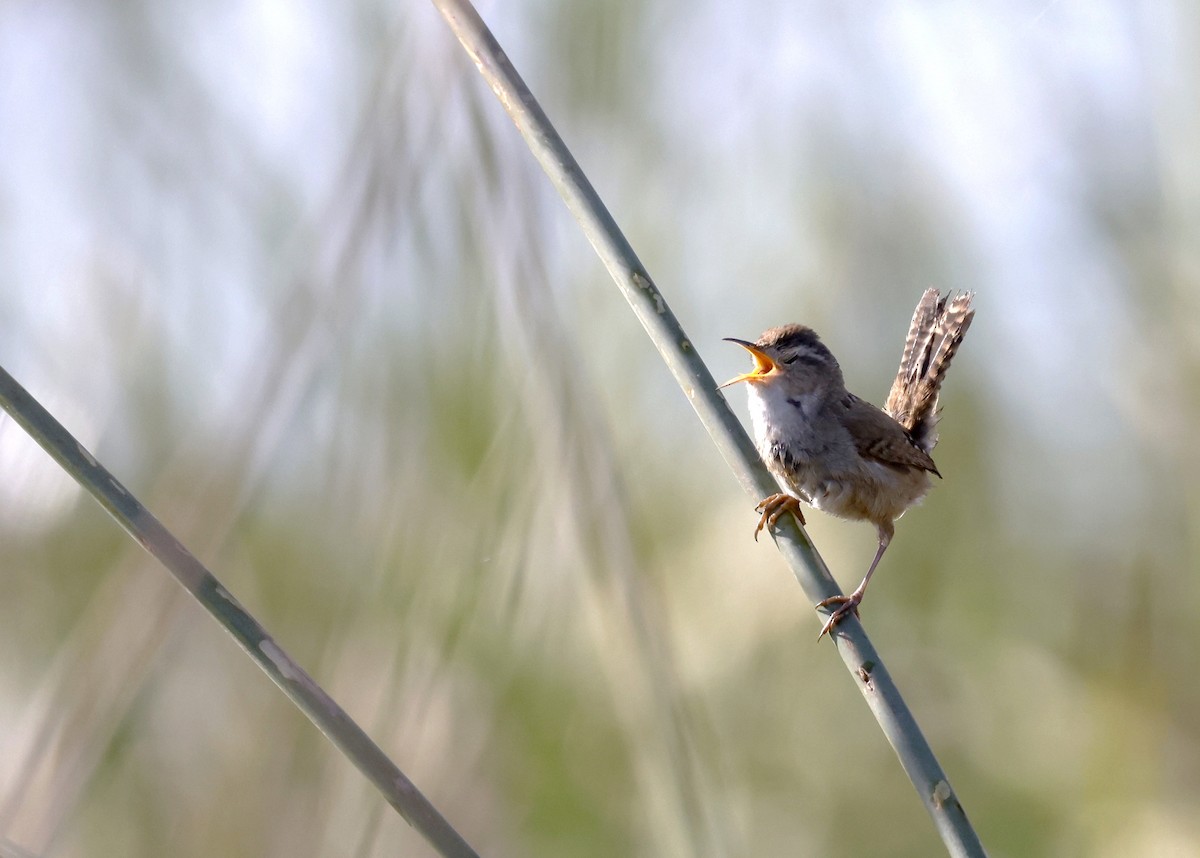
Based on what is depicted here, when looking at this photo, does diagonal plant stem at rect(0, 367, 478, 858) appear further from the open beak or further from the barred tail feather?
the barred tail feather

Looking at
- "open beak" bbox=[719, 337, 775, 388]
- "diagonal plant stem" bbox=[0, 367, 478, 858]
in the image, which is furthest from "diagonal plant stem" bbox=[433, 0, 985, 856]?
"open beak" bbox=[719, 337, 775, 388]

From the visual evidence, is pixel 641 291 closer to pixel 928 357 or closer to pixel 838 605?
pixel 838 605

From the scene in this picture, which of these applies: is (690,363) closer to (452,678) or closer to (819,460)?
Answer: (819,460)

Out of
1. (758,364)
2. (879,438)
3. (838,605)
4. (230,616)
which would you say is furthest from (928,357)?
(230,616)

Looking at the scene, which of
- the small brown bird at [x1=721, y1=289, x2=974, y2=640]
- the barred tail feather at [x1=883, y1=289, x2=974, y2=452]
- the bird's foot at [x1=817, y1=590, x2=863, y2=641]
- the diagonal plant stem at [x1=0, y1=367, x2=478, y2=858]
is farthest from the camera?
the barred tail feather at [x1=883, y1=289, x2=974, y2=452]

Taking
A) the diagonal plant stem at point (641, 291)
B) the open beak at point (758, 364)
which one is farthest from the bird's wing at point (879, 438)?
the diagonal plant stem at point (641, 291)
